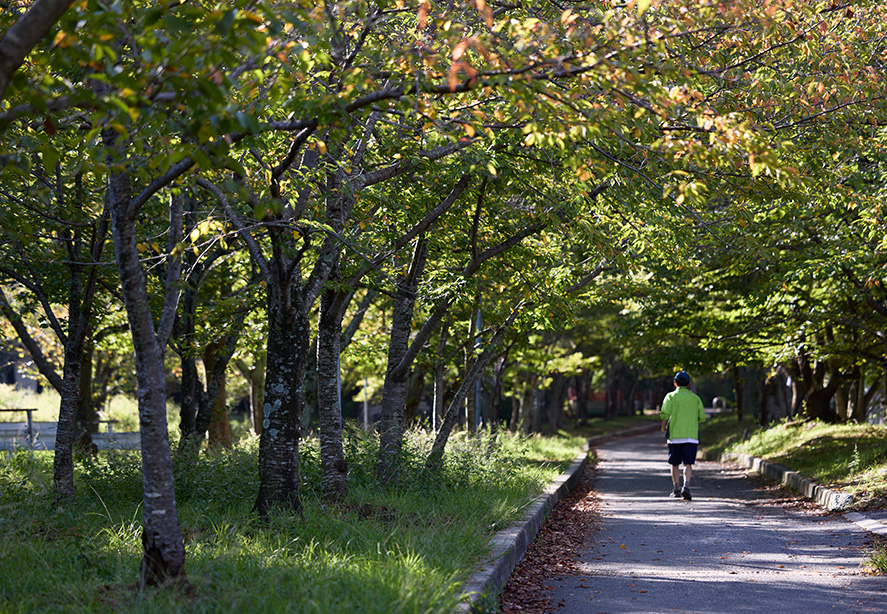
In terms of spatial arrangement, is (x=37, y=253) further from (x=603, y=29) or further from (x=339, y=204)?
(x=603, y=29)

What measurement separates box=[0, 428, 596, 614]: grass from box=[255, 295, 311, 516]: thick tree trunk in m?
0.34

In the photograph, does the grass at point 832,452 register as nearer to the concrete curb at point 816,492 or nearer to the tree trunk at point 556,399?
the concrete curb at point 816,492

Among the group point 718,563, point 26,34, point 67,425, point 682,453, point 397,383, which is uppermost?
point 26,34

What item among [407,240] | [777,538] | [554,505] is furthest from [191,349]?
[777,538]

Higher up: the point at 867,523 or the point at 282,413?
the point at 282,413

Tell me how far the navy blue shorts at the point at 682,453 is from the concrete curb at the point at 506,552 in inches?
71.8

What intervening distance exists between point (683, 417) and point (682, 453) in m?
0.56

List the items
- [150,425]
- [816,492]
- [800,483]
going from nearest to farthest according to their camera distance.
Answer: [150,425] < [816,492] < [800,483]

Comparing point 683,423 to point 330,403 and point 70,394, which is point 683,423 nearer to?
point 330,403

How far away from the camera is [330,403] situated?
8.71 m

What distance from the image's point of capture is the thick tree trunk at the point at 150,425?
4.90 m

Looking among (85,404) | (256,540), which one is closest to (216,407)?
(85,404)

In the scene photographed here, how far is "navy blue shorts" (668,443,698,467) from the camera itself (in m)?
11.9

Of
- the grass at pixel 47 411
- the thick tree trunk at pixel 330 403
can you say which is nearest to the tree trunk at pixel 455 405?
the thick tree trunk at pixel 330 403
